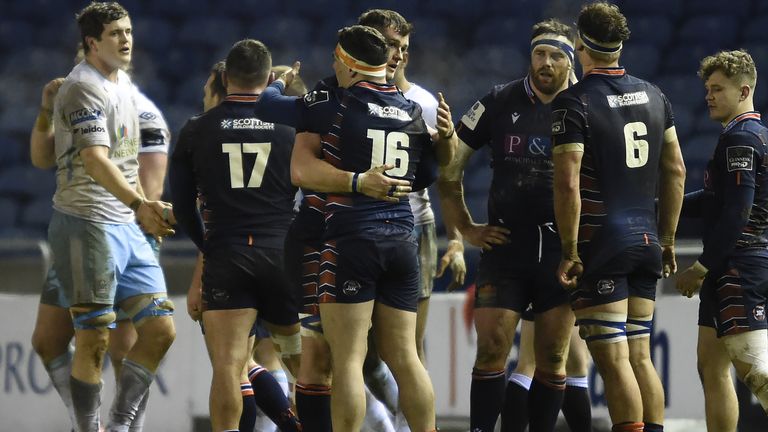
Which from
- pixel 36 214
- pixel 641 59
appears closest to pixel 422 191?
pixel 36 214

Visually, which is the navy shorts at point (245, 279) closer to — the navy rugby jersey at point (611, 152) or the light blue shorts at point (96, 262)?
the light blue shorts at point (96, 262)

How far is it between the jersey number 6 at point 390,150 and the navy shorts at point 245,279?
103 centimetres

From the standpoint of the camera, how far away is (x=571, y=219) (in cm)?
538

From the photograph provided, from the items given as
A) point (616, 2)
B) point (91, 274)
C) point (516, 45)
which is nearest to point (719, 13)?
point (616, 2)

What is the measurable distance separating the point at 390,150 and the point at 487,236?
3.39 feet

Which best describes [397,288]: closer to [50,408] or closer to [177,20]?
[50,408]

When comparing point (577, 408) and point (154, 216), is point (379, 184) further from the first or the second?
point (577, 408)

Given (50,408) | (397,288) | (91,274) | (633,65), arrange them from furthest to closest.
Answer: (633,65) < (50,408) < (91,274) < (397,288)

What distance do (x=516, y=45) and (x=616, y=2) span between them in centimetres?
122

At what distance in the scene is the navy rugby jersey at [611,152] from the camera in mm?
5430

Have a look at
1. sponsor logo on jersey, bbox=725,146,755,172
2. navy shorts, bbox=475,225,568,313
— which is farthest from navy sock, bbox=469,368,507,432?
sponsor logo on jersey, bbox=725,146,755,172

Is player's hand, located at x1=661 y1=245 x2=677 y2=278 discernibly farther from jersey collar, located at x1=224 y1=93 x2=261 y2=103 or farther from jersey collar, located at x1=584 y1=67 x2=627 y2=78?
jersey collar, located at x1=224 y1=93 x2=261 y2=103

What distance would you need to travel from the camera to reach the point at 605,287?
5480 mm

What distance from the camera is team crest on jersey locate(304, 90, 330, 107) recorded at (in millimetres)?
5191
